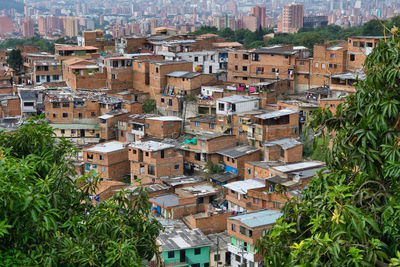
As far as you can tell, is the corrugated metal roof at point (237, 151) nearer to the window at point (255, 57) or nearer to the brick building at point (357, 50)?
the brick building at point (357, 50)

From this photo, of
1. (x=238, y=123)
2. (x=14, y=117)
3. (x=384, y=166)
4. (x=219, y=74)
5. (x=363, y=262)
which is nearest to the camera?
(x=363, y=262)

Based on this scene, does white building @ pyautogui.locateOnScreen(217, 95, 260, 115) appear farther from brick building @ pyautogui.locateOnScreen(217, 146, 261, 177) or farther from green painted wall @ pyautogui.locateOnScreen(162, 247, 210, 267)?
green painted wall @ pyautogui.locateOnScreen(162, 247, 210, 267)

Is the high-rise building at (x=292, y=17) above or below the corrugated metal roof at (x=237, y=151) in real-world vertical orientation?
above

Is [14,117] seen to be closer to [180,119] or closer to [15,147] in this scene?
[180,119]

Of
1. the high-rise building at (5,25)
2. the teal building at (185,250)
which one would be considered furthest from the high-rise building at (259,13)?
the teal building at (185,250)

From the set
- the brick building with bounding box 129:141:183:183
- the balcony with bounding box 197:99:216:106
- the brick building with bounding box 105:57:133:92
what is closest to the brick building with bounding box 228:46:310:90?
the balcony with bounding box 197:99:216:106

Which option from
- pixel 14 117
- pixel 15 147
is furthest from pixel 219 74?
pixel 15 147

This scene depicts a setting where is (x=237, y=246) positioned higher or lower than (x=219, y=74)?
lower
